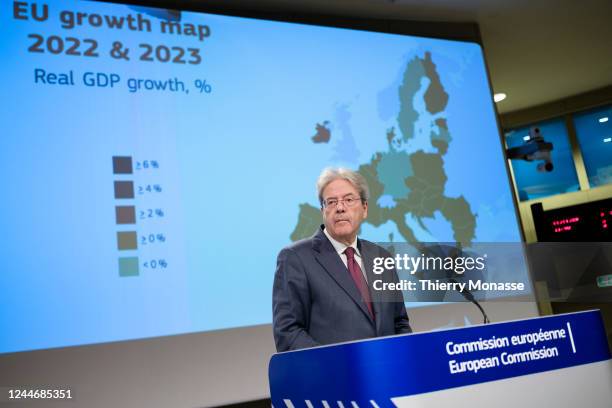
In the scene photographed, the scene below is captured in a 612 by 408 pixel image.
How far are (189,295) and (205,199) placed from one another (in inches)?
20.7

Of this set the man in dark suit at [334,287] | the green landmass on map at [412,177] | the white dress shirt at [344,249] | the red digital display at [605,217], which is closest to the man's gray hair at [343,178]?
the man in dark suit at [334,287]

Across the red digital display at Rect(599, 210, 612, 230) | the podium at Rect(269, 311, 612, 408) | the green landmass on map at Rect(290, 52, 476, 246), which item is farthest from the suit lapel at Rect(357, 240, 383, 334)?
the red digital display at Rect(599, 210, 612, 230)

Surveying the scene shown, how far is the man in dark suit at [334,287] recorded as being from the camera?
1559mm

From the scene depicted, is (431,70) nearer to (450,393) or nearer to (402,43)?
(402,43)

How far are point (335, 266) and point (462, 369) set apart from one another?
776 mm

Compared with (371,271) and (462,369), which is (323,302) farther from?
(462,369)

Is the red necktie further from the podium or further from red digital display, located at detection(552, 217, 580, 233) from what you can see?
red digital display, located at detection(552, 217, 580, 233)

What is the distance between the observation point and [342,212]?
172cm

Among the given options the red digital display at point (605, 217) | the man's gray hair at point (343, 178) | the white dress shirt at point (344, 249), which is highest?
the red digital display at point (605, 217)

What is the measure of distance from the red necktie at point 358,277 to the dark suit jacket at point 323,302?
0.01m

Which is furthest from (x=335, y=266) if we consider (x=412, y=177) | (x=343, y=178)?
(x=412, y=177)

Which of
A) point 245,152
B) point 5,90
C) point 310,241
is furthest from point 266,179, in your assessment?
point 310,241

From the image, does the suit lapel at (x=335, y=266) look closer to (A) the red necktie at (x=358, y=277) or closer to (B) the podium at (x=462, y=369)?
(A) the red necktie at (x=358, y=277)

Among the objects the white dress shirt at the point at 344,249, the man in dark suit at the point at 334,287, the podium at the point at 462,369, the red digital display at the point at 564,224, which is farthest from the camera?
the red digital display at the point at 564,224
